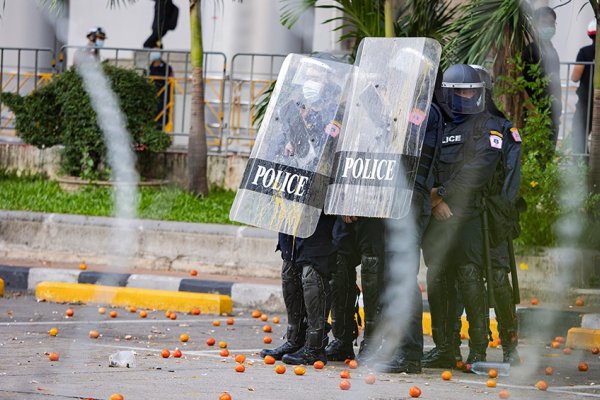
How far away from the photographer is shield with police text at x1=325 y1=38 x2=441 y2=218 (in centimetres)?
558

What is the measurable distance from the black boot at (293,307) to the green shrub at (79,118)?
509cm

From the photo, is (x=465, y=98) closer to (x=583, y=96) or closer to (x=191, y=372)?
(x=191, y=372)

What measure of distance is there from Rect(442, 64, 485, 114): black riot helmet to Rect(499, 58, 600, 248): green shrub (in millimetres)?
2485

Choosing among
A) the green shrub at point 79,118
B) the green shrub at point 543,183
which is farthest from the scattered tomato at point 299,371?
the green shrub at point 79,118

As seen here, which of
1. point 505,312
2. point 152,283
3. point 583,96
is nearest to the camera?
point 505,312

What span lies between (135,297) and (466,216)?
10.8 ft

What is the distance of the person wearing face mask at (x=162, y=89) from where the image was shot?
1163cm

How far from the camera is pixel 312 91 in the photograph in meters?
5.82

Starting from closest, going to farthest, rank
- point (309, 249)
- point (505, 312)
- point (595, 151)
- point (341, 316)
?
point (309, 249), point (505, 312), point (341, 316), point (595, 151)

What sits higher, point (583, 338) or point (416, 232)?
point (416, 232)

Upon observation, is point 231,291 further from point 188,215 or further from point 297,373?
point 297,373

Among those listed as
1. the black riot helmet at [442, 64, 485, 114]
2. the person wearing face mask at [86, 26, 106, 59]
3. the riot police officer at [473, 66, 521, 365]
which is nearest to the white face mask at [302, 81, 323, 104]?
the black riot helmet at [442, 64, 485, 114]

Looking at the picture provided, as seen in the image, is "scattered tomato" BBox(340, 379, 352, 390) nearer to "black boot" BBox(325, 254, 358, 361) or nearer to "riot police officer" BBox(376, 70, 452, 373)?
"riot police officer" BBox(376, 70, 452, 373)

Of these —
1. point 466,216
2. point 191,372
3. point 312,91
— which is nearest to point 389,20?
point 466,216
